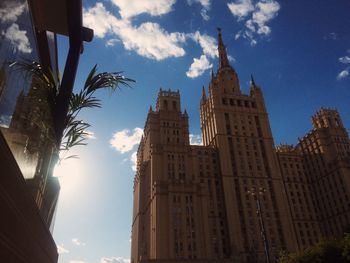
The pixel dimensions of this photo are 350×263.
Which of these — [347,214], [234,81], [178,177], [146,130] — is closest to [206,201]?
[178,177]

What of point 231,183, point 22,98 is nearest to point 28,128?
point 22,98

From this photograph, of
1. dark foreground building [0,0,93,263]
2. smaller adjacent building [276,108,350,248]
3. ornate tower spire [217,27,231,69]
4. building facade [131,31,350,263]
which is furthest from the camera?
Result: ornate tower spire [217,27,231,69]

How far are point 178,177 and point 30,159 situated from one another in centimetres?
7527

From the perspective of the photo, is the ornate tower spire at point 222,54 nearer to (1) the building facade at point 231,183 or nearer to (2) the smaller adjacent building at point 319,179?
(1) the building facade at point 231,183

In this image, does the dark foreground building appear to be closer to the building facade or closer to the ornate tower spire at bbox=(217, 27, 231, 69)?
the building facade

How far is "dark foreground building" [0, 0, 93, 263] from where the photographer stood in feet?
19.0

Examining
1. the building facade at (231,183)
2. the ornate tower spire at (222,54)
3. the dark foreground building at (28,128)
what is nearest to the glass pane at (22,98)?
the dark foreground building at (28,128)

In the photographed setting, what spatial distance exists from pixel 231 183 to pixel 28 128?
Result: 8211cm

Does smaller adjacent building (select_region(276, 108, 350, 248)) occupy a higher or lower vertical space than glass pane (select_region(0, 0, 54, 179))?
higher

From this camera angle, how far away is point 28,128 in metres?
8.18

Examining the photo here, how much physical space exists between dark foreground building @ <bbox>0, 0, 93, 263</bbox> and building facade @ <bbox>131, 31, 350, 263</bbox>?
61.4m

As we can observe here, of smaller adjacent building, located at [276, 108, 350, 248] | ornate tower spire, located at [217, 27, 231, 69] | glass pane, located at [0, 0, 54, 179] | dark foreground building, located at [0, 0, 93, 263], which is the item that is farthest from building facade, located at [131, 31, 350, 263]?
glass pane, located at [0, 0, 54, 179]

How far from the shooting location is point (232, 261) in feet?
225

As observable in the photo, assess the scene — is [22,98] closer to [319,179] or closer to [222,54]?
[319,179]
